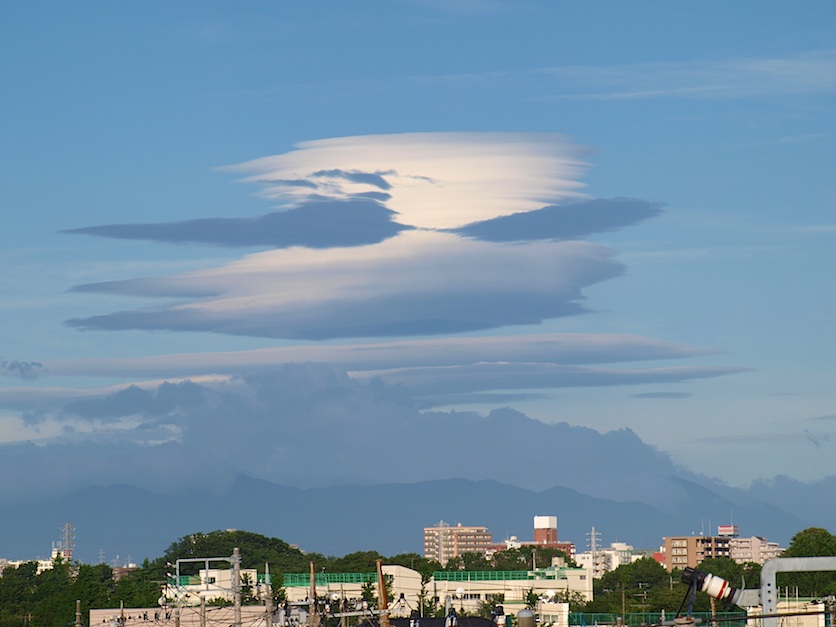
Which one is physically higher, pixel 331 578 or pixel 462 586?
pixel 331 578

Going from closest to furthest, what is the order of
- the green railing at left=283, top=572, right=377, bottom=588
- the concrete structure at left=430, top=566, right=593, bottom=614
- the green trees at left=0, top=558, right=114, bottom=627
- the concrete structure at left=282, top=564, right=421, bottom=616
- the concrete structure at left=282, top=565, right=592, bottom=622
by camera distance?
the concrete structure at left=282, top=565, right=592, bottom=622 → the concrete structure at left=282, top=564, right=421, bottom=616 → the concrete structure at left=430, top=566, right=593, bottom=614 → the green trees at left=0, top=558, right=114, bottom=627 → the green railing at left=283, top=572, right=377, bottom=588

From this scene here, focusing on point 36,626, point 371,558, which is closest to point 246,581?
point 36,626

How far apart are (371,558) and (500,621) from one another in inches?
4802

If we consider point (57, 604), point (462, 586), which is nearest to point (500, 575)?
point (462, 586)

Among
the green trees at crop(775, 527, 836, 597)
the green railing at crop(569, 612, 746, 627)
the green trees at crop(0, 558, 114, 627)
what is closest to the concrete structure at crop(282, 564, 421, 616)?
the green trees at crop(0, 558, 114, 627)

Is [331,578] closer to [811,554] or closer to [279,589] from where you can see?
[279,589]

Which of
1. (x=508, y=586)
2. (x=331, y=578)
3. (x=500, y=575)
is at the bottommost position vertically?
(x=508, y=586)

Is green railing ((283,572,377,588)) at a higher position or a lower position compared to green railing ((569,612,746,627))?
higher

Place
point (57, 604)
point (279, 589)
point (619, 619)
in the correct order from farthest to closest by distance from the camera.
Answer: point (57, 604), point (279, 589), point (619, 619)


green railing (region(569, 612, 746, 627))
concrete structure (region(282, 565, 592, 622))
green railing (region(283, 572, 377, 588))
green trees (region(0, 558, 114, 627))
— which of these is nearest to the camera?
green railing (region(569, 612, 746, 627))

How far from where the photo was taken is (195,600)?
146250mm

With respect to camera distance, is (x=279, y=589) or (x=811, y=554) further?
(x=811, y=554)

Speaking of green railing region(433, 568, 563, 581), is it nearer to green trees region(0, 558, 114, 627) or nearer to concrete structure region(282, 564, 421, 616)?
concrete structure region(282, 564, 421, 616)

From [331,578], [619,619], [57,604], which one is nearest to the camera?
[619,619]
